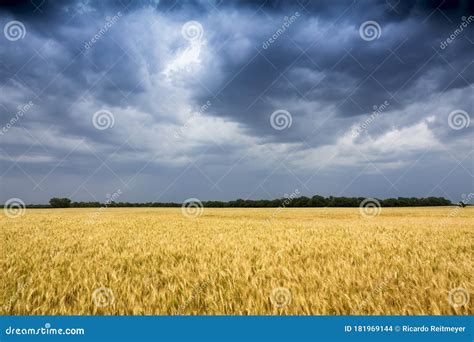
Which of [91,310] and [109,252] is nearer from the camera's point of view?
[91,310]

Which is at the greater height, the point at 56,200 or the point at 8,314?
the point at 56,200

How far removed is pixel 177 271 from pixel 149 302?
150 cm

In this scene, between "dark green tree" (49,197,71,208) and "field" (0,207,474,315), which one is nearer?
"field" (0,207,474,315)

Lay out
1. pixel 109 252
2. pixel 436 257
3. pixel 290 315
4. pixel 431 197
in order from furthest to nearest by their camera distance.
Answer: pixel 431 197 → pixel 109 252 → pixel 436 257 → pixel 290 315

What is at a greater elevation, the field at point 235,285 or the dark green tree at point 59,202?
the dark green tree at point 59,202

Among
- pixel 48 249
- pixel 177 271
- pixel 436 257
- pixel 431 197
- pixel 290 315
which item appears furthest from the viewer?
pixel 431 197

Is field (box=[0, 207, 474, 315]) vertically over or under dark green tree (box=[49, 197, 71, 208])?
under

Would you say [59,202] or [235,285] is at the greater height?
[59,202]

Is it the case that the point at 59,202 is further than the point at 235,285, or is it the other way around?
the point at 59,202

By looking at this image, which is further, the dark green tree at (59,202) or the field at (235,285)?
the dark green tree at (59,202)

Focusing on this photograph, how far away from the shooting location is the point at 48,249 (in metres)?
8.27

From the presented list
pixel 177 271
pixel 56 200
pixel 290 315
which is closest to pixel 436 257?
pixel 290 315

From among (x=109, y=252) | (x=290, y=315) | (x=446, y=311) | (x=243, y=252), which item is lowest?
(x=446, y=311)

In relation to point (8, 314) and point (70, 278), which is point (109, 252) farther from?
point (8, 314)
